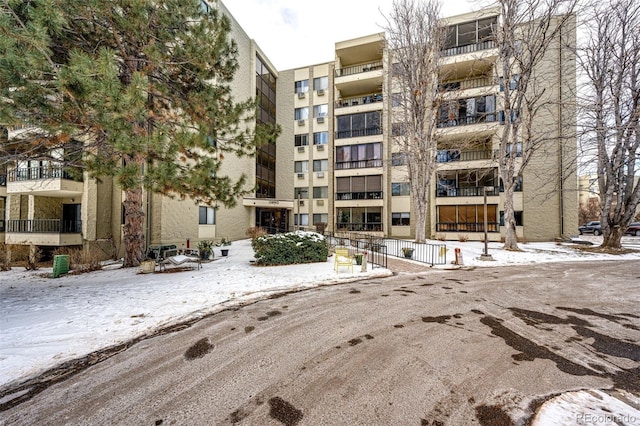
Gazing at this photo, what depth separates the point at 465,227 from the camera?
21672 mm

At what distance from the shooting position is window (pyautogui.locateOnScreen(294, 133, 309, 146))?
1073 inches

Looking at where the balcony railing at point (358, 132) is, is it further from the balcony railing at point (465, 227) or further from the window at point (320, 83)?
the balcony railing at point (465, 227)

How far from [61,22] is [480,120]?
2508cm

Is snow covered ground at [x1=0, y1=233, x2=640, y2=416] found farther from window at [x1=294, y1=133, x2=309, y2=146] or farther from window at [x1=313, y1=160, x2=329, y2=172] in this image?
window at [x1=294, y1=133, x2=309, y2=146]

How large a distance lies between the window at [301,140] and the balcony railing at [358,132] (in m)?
3.42

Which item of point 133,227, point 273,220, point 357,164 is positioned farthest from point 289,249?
point 357,164

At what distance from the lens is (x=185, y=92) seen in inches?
339

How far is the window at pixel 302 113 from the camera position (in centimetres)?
2736

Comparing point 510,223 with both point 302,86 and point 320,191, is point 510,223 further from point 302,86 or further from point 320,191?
point 302,86

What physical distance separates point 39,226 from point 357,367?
1970 centimetres

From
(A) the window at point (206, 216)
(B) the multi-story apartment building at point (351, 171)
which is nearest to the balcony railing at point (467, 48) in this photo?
(B) the multi-story apartment building at point (351, 171)

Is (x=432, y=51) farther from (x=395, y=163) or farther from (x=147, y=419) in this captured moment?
(x=147, y=419)

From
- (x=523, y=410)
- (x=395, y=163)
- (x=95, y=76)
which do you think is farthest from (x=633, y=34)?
(x=95, y=76)

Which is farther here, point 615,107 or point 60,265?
point 615,107
